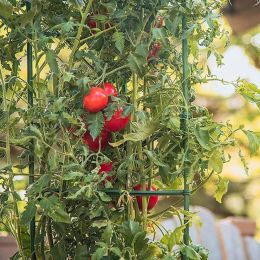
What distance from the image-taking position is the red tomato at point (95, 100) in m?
1.37

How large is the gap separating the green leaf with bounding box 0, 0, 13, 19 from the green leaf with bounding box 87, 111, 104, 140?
0.28m

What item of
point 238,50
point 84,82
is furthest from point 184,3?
point 238,50

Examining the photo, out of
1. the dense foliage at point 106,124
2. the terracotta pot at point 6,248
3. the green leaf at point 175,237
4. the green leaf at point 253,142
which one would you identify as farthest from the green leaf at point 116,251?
the terracotta pot at point 6,248

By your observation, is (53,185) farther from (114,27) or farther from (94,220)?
(114,27)

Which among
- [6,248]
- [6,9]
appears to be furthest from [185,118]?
[6,248]

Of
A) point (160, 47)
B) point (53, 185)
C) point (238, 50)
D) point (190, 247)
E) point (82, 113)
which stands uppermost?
point (238, 50)

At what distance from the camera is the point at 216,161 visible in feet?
4.70

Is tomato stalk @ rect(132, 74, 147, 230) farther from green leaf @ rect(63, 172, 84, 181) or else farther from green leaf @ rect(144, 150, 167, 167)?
green leaf @ rect(63, 172, 84, 181)

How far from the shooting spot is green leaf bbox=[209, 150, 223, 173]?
1.43m

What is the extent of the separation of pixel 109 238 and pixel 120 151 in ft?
0.71

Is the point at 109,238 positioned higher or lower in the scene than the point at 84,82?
lower

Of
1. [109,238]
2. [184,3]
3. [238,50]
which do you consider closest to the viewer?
[109,238]

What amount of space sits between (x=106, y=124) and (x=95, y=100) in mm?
65

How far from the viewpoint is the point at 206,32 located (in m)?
1.49
